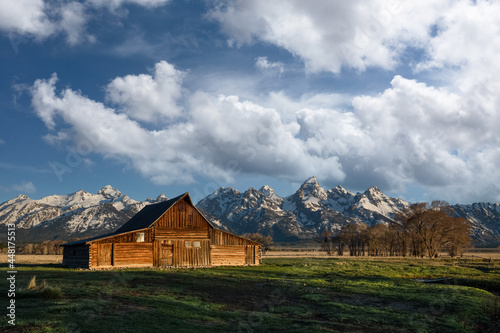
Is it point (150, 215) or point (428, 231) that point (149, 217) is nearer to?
point (150, 215)

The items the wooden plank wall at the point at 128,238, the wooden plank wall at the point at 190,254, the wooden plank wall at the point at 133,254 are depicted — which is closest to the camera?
the wooden plank wall at the point at 128,238

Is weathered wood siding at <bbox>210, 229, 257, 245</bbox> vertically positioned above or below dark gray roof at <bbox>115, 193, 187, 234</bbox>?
below

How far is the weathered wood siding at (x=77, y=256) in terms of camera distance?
137ft

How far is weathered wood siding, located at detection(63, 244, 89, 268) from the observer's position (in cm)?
4178

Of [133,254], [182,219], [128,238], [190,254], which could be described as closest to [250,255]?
[190,254]

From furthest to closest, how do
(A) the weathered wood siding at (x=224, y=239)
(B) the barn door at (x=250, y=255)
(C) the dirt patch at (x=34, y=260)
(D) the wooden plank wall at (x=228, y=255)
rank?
(C) the dirt patch at (x=34, y=260) < (B) the barn door at (x=250, y=255) < (A) the weathered wood siding at (x=224, y=239) < (D) the wooden plank wall at (x=228, y=255)

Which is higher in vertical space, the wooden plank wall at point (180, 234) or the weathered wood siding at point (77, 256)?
the wooden plank wall at point (180, 234)

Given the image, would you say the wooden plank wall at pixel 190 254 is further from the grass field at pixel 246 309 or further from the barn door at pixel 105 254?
the grass field at pixel 246 309

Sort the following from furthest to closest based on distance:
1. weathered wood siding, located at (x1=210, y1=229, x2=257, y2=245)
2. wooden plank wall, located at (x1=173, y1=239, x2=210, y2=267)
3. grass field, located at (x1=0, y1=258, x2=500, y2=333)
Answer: weathered wood siding, located at (x1=210, y1=229, x2=257, y2=245), wooden plank wall, located at (x1=173, y1=239, x2=210, y2=267), grass field, located at (x1=0, y1=258, x2=500, y2=333)

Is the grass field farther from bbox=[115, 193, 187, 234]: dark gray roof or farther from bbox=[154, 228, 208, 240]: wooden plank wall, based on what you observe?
bbox=[115, 193, 187, 234]: dark gray roof

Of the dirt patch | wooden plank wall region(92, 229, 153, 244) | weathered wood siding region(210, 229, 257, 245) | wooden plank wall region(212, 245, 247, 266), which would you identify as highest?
wooden plank wall region(92, 229, 153, 244)

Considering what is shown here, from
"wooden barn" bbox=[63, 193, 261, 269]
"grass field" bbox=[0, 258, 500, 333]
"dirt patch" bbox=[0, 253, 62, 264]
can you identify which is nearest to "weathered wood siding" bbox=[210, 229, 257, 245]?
"wooden barn" bbox=[63, 193, 261, 269]

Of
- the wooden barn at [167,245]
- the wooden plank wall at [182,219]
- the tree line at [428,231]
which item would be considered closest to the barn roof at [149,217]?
the wooden barn at [167,245]

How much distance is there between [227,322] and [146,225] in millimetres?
33091
